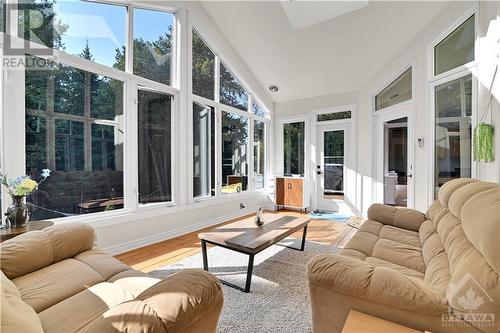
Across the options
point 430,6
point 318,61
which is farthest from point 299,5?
point 430,6

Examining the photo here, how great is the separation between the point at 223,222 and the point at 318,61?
3.47 meters

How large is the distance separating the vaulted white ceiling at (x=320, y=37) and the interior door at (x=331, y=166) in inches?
35.7

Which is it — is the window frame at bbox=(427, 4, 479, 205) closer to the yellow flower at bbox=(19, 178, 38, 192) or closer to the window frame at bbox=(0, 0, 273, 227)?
the window frame at bbox=(0, 0, 273, 227)

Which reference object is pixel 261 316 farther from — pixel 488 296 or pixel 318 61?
pixel 318 61

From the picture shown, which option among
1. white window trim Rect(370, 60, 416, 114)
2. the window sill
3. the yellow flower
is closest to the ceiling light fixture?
white window trim Rect(370, 60, 416, 114)

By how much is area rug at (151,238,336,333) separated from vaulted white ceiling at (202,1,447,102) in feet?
10.5

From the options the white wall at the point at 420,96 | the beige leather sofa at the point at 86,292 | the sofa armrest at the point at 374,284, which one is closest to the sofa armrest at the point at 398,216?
the white wall at the point at 420,96

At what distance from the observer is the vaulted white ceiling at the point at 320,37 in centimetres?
343

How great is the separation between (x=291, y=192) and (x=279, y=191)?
0.30m

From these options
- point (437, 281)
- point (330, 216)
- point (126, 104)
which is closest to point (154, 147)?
point (126, 104)

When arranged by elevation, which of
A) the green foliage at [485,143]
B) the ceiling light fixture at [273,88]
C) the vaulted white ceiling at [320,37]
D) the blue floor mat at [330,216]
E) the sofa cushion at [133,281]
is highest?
the vaulted white ceiling at [320,37]

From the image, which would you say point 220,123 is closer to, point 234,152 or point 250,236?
point 234,152

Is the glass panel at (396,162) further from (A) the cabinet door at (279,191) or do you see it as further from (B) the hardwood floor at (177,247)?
(A) the cabinet door at (279,191)

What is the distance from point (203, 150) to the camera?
4.35 meters
